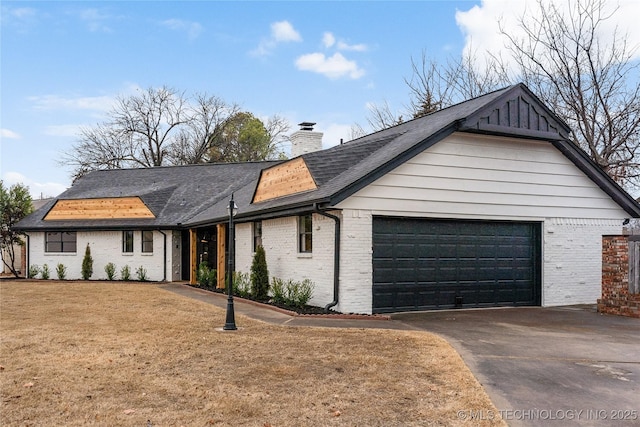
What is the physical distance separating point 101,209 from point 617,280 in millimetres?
20801

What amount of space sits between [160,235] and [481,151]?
1557cm

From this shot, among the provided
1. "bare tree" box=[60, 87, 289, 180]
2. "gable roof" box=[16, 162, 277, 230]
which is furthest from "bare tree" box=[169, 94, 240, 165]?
"gable roof" box=[16, 162, 277, 230]

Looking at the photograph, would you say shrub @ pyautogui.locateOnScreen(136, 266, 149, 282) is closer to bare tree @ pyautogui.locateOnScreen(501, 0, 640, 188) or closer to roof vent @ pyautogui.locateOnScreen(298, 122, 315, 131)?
roof vent @ pyautogui.locateOnScreen(298, 122, 315, 131)

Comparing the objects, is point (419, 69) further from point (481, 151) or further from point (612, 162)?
point (481, 151)

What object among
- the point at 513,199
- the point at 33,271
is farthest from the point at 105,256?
the point at 513,199

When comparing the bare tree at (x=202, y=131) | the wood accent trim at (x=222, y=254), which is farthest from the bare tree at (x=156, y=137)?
the wood accent trim at (x=222, y=254)

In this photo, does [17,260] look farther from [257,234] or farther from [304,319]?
[304,319]

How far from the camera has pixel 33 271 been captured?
25.0 m

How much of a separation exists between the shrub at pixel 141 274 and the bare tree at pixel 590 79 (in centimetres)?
1984

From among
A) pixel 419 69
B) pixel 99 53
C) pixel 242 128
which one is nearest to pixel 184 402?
pixel 99 53

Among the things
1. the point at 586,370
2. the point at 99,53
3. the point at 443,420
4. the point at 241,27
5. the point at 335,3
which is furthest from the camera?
the point at 99,53

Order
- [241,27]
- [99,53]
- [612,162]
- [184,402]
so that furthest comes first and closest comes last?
1. [612,162]
2. [99,53]
3. [241,27]
4. [184,402]

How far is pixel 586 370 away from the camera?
6812 millimetres

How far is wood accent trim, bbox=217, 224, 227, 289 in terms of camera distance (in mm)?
18922
